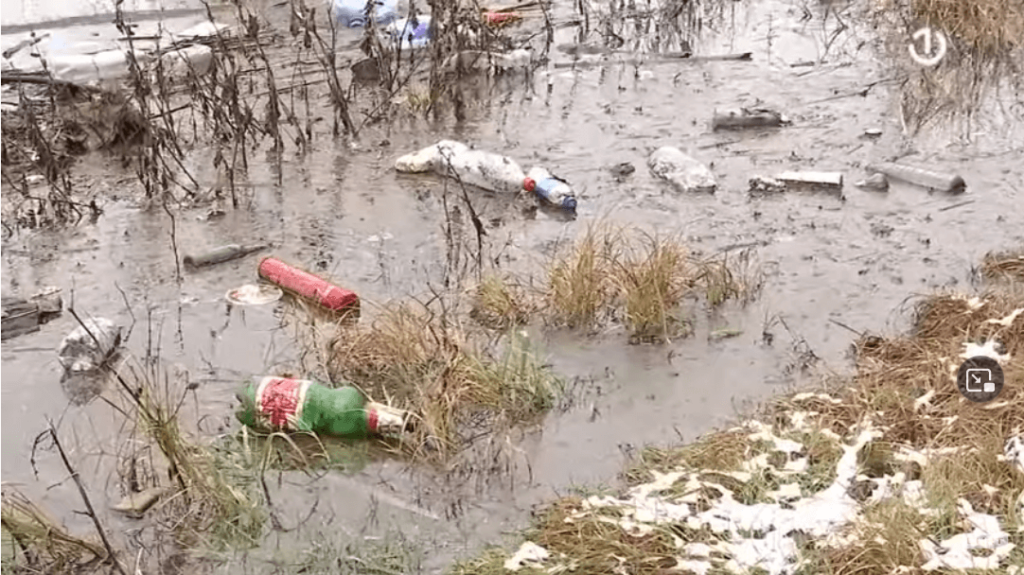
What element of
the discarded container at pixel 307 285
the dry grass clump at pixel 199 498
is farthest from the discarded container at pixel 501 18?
the dry grass clump at pixel 199 498

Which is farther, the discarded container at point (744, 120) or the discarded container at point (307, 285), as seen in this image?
the discarded container at point (744, 120)

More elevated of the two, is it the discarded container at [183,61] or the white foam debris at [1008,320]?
the discarded container at [183,61]

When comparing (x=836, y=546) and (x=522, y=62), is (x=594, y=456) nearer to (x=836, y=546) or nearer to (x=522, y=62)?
(x=836, y=546)

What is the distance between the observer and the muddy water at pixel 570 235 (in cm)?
411

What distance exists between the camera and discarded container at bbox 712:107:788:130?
6.70 m

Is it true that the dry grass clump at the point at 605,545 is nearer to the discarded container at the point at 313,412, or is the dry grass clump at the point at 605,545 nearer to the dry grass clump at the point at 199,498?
the discarded container at the point at 313,412

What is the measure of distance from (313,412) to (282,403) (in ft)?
0.37

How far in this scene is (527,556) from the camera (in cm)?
359

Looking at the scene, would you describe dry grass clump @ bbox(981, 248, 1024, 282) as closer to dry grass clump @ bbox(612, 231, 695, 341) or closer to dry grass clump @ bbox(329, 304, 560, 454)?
dry grass clump @ bbox(612, 231, 695, 341)

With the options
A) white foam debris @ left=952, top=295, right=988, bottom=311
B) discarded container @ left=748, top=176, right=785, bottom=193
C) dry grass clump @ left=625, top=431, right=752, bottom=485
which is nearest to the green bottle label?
dry grass clump @ left=625, top=431, right=752, bottom=485

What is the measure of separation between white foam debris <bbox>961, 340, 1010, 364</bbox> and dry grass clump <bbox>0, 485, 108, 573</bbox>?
3043mm

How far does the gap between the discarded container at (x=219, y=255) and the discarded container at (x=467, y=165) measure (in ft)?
3.48

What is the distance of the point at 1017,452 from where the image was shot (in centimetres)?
384
